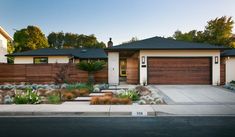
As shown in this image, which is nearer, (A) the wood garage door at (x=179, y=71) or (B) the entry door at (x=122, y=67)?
(A) the wood garage door at (x=179, y=71)

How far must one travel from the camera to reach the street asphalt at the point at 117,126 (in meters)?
6.67

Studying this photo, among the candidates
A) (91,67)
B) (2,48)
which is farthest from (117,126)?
(2,48)

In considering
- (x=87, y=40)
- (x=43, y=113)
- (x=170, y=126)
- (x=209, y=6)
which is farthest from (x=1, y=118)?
(x=87, y=40)

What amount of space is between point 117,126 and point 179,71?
562 inches

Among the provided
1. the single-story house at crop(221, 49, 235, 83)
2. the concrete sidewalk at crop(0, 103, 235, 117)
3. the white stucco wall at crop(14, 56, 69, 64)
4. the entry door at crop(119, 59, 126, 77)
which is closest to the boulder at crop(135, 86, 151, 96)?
the concrete sidewalk at crop(0, 103, 235, 117)

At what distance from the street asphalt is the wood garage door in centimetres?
1184

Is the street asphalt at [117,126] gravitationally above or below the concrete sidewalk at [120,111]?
below

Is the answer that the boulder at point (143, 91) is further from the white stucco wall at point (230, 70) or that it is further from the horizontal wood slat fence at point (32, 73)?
the white stucco wall at point (230, 70)

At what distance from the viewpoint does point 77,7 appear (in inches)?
933

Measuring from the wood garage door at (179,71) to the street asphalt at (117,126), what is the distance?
38.9 feet

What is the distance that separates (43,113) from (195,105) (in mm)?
6991

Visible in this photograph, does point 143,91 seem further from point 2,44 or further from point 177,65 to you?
point 2,44

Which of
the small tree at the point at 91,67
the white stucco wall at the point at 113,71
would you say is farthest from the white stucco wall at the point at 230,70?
the small tree at the point at 91,67

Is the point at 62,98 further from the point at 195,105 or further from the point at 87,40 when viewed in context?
the point at 87,40
